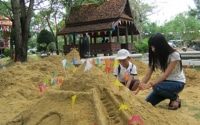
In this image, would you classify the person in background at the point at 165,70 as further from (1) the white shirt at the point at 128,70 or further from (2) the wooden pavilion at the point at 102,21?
(2) the wooden pavilion at the point at 102,21

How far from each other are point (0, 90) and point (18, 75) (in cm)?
107

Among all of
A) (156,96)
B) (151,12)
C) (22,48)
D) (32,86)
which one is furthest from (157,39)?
(151,12)

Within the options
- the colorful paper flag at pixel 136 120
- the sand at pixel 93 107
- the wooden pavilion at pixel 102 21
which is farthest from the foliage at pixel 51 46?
the colorful paper flag at pixel 136 120

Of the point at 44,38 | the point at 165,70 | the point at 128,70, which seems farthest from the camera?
the point at 44,38

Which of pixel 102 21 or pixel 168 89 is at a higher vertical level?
pixel 102 21

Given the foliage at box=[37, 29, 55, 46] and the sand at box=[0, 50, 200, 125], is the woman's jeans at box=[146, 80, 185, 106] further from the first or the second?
the foliage at box=[37, 29, 55, 46]

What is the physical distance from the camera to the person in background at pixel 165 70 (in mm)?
4012

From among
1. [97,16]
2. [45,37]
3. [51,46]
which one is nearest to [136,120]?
[97,16]

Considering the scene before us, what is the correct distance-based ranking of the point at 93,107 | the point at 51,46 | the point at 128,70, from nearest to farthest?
1. the point at 93,107
2. the point at 128,70
3. the point at 51,46

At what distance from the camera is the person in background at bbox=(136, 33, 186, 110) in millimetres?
4012

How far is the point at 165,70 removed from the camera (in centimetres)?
414

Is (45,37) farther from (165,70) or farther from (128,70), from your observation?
(165,70)

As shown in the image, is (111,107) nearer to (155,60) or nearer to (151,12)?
(155,60)

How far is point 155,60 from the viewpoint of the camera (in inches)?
166
